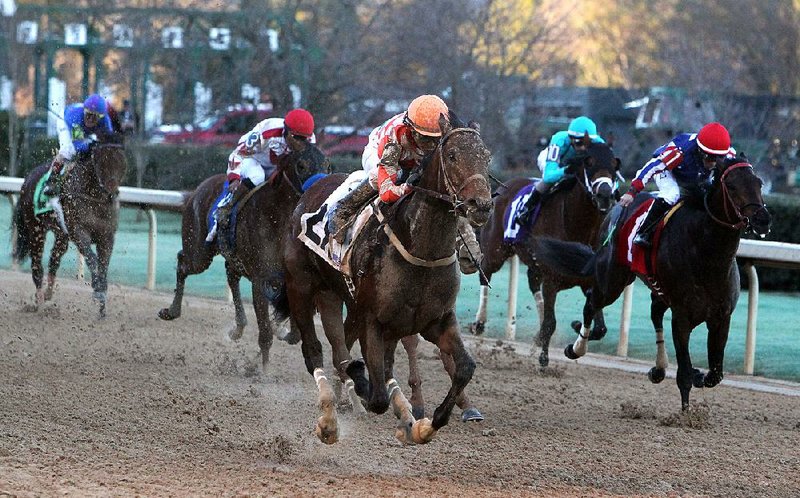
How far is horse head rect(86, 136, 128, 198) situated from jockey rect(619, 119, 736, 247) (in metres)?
4.37

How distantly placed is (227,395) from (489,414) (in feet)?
5.06

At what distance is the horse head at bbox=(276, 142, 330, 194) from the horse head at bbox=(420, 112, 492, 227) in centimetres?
231

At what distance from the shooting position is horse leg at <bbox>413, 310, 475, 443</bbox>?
Result: 5.12 meters

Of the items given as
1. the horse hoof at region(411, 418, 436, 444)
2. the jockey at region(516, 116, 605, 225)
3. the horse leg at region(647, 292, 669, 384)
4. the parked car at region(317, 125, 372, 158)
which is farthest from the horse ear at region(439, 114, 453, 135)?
the parked car at region(317, 125, 372, 158)

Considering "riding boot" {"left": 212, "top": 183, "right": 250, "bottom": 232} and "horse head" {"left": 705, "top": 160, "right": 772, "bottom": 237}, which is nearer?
"horse head" {"left": 705, "top": 160, "right": 772, "bottom": 237}

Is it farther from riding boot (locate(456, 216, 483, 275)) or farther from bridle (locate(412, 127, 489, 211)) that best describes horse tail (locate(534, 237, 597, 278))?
bridle (locate(412, 127, 489, 211))

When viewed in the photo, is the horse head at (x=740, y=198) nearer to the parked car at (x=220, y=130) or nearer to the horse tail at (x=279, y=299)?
the horse tail at (x=279, y=299)

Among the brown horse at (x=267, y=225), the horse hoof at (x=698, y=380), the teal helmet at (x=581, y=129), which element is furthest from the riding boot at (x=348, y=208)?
the teal helmet at (x=581, y=129)

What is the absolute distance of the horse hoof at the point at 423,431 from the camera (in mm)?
5160

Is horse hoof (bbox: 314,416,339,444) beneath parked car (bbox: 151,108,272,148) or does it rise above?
beneath

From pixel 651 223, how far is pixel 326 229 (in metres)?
2.58

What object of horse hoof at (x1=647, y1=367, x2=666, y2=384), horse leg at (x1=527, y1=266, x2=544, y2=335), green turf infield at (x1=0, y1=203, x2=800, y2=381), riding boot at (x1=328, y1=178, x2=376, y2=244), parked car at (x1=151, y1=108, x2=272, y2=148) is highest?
parked car at (x1=151, y1=108, x2=272, y2=148)

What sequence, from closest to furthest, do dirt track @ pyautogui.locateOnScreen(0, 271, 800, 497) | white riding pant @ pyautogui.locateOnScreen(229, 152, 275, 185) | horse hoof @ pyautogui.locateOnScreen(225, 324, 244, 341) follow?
1. dirt track @ pyautogui.locateOnScreen(0, 271, 800, 497)
2. white riding pant @ pyautogui.locateOnScreen(229, 152, 275, 185)
3. horse hoof @ pyautogui.locateOnScreen(225, 324, 244, 341)

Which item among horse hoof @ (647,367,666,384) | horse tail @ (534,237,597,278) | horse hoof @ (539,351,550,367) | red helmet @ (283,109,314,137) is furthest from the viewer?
horse hoof @ (539,351,550,367)
